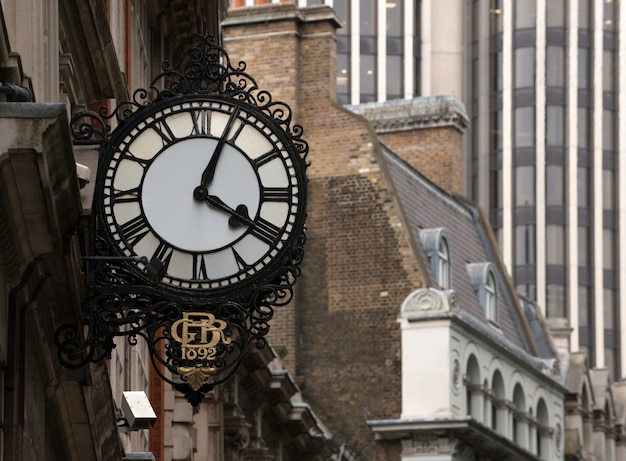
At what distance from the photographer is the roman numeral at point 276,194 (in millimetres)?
11867

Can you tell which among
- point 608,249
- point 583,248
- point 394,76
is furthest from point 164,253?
point 608,249

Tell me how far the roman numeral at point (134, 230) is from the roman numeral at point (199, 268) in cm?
30

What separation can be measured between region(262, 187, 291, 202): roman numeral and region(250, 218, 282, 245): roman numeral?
0.15 metres

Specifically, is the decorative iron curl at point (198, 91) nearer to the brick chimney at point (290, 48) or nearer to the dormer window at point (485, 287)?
the brick chimney at point (290, 48)

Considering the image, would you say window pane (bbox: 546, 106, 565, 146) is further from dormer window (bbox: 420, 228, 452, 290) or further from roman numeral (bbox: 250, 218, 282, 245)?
roman numeral (bbox: 250, 218, 282, 245)

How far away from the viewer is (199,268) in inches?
460

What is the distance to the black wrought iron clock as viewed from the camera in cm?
1166

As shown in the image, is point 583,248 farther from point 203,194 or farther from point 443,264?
point 203,194

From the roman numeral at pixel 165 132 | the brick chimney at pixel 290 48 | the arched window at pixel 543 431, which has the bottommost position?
the arched window at pixel 543 431

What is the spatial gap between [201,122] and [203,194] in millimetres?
415

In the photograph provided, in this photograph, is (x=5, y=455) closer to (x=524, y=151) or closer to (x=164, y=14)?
(x=164, y=14)

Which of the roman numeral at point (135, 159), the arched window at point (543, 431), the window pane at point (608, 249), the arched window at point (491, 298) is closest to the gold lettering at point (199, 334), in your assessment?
the roman numeral at point (135, 159)

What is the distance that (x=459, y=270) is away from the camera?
55.4 meters

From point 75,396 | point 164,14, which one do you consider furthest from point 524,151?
point 75,396
